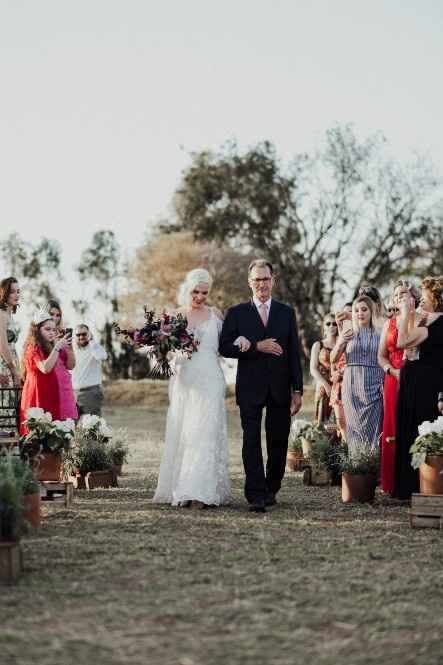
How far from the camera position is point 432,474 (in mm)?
7762

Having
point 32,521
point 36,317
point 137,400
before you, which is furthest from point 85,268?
point 32,521

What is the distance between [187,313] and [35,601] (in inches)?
183

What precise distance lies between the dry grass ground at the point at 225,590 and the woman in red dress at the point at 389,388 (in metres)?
1.35

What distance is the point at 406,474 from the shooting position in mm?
9367

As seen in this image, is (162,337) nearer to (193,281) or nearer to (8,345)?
(193,281)

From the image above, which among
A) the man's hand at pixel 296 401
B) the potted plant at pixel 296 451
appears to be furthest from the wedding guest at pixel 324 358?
the man's hand at pixel 296 401

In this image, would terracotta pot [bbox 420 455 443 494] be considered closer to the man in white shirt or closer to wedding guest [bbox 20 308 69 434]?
wedding guest [bbox 20 308 69 434]

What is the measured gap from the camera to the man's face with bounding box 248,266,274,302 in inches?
353

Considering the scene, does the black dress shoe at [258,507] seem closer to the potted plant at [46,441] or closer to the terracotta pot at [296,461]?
the potted plant at [46,441]

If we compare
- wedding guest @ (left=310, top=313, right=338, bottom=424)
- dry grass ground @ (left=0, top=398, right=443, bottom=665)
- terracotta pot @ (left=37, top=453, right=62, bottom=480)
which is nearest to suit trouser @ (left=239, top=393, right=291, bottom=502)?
dry grass ground @ (left=0, top=398, right=443, bottom=665)

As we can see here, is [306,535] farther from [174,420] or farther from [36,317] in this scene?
[36,317]

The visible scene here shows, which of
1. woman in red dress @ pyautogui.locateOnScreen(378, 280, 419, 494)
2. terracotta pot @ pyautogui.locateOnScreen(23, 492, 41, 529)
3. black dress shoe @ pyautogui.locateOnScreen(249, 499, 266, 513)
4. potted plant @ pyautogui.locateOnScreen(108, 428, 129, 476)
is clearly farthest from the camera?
potted plant @ pyautogui.locateOnScreen(108, 428, 129, 476)

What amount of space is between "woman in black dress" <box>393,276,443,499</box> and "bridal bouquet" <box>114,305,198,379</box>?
78.1 inches

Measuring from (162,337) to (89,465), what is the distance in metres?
2.63
